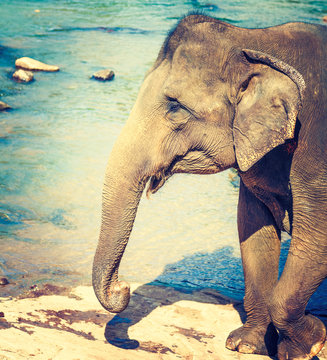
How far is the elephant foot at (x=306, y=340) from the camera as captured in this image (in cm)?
345

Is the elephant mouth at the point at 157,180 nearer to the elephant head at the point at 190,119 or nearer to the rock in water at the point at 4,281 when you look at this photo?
the elephant head at the point at 190,119

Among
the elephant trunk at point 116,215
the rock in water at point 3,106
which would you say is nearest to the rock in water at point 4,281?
the elephant trunk at point 116,215

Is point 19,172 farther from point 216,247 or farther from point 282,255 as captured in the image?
point 282,255

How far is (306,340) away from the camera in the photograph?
3467 mm

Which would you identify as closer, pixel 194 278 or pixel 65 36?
pixel 194 278

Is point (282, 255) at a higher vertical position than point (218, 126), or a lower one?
lower

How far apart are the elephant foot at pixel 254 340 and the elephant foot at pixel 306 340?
0.89 feet

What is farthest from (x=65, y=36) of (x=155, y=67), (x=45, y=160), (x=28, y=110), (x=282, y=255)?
(x=155, y=67)

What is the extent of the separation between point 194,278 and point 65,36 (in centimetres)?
859

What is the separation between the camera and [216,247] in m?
4.98

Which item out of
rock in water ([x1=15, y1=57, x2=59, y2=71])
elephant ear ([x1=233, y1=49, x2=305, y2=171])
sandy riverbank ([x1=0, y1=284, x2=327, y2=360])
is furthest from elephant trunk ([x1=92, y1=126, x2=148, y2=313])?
rock in water ([x1=15, y1=57, x2=59, y2=71])

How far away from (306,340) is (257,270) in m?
0.50

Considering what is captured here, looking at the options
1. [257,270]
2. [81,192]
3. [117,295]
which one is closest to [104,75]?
[81,192]

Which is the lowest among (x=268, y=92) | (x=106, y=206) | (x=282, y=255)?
(x=282, y=255)
